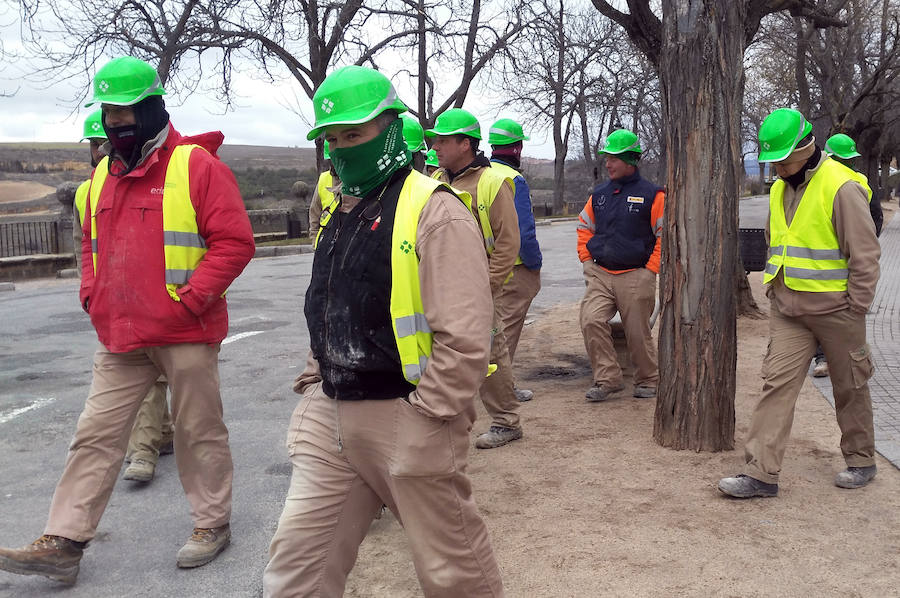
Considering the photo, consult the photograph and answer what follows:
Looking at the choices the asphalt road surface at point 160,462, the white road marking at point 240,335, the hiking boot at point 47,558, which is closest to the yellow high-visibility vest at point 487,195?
the asphalt road surface at point 160,462

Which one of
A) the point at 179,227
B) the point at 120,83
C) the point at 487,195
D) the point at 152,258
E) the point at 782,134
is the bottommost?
the point at 152,258

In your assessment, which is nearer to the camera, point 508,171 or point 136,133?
point 136,133

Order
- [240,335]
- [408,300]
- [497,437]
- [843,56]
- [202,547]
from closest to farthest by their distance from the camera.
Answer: [408,300] < [202,547] < [497,437] < [240,335] < [843,56]

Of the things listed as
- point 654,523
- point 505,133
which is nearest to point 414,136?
point 505,133

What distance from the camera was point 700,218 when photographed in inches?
203

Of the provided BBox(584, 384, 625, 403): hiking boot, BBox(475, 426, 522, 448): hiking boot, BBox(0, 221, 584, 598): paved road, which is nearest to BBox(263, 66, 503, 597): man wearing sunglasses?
BBox(0, 221, 584, 598): paved road

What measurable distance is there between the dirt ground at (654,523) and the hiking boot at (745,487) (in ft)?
0.16

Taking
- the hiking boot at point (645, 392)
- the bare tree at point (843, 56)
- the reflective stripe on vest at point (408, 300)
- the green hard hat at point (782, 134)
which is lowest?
the hiking boot at point (645, 392)

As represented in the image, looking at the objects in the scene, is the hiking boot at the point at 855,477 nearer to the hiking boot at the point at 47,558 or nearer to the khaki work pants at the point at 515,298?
the khaki work pants at the point at 515,298

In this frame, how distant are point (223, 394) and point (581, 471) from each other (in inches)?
130

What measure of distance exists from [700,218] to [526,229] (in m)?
1.24

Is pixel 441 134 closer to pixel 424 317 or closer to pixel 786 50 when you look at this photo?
pixel 424 317

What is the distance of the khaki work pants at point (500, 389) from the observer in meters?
Answer: 5.33

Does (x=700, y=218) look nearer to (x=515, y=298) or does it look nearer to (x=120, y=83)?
(x=515, y=298)
